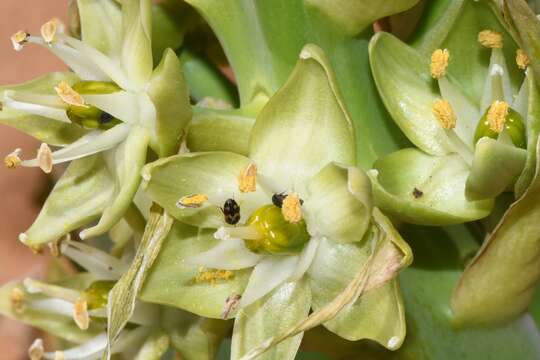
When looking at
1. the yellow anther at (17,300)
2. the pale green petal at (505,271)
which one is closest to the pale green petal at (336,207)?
the pale green petal at (505,271)

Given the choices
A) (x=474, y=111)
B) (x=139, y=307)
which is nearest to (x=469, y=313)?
(x=474, y=111)

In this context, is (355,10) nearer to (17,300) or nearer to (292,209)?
(292,209)

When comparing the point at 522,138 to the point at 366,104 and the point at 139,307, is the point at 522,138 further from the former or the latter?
the point at 139,307

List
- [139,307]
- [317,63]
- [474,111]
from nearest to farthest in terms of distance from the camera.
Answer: [317,63]
[474,111]
[139,307]

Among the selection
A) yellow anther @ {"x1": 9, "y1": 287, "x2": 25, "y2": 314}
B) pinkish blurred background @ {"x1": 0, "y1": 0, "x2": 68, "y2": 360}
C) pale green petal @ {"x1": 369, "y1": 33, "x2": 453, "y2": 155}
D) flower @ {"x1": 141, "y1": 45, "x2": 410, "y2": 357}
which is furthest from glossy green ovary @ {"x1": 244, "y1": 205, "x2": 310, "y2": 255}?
pinkish blurred background @ {"x1": 0, "y1": 0, "x2": 68, "y2": 360}

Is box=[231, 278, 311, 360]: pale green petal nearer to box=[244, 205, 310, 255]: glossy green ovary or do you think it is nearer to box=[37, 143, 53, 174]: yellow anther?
box=[244, 205, 310, 255]: glossy green ovary
